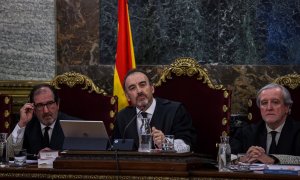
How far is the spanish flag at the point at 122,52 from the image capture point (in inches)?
252

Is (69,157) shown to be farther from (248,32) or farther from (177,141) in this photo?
(248,32)

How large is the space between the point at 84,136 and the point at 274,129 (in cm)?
154

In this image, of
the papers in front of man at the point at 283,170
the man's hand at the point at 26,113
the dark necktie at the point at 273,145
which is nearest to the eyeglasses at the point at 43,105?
the man's hand at the point at 26,113

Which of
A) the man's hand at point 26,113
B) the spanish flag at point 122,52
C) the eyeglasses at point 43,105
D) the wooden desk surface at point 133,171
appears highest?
the spanish flag at point 122,52

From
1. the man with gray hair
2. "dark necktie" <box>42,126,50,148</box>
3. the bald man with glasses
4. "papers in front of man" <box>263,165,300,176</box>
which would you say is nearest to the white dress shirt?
the man with gray hair

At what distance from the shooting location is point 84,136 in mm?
4691

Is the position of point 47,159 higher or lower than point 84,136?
lower

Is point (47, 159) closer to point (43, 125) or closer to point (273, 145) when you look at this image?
point (43, 125)

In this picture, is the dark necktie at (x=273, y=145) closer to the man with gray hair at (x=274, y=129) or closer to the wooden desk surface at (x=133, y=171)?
the man with gray hair at (x=274, y=129)

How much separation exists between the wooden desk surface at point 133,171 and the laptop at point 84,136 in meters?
0.18

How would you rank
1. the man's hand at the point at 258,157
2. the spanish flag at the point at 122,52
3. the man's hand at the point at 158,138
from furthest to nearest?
1. the spanish flag at the point at 122,52
2. the man's hand at the point at 158,138
3. the man's hand at the point at 258,157

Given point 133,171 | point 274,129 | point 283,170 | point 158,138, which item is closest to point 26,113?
point 158,138

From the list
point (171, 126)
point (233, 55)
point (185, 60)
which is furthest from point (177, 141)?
point (233, 55)

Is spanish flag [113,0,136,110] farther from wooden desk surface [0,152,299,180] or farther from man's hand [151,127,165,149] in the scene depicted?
wooden desk surface [0,152,299,180]
